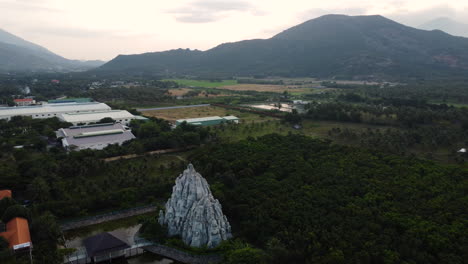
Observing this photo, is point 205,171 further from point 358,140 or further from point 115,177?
point 358,140

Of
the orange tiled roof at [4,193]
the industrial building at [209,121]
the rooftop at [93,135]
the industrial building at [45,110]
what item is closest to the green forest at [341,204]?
the rooftop at [93,135]

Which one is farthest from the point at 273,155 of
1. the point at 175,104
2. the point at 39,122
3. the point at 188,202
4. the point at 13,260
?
→ the point at 175,104

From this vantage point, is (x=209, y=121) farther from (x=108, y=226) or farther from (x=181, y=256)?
(x=181, y=256)

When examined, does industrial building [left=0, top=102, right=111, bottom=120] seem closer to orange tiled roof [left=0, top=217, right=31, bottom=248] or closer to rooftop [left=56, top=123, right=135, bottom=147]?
rooftop [left=56, top=123, right=135, bottom=147]

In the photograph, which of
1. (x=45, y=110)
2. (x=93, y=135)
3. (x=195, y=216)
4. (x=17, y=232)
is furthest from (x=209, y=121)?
(x=17, y=232)

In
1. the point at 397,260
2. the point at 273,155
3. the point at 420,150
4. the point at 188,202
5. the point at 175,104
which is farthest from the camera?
the point at 175,104

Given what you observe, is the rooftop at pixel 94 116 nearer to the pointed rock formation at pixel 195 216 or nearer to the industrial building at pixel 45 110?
the industrial building at pixel 45 110
